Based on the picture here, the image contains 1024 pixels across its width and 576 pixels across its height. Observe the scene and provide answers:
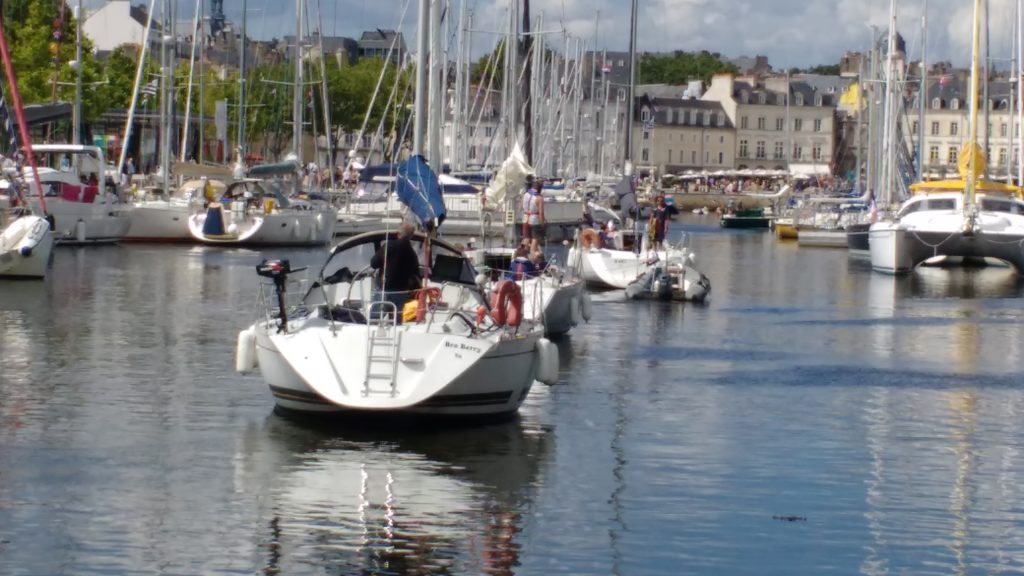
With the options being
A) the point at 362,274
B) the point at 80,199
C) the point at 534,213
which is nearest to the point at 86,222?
the point at 80,199

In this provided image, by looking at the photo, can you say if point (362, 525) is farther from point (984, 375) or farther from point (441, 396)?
point (984, 375)

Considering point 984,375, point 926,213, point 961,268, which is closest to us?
point 984,375

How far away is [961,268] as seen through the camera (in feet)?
184

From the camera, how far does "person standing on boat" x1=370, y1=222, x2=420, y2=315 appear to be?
20719 millimetres

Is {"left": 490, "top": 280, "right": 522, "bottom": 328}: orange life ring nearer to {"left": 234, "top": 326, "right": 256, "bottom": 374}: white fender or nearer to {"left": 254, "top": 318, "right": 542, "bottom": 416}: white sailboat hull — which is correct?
{"left": 254, "top": 318, "right": 542, "bottom": 416}: white sailboat hull

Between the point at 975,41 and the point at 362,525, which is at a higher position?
the point at 975,41

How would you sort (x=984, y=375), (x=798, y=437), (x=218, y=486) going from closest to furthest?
(x=218, y=486) → (x=798, y=437) → (x=984, y=375)

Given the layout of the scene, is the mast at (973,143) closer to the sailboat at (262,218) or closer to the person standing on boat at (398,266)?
the sailboat at (262,218)

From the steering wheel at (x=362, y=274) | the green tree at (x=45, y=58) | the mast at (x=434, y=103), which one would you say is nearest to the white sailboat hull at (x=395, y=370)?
the steering wheel at (x=362, y=274)

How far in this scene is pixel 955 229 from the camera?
168 feet

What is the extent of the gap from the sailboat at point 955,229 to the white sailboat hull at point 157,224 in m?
22.6

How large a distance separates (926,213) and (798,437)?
34.2 metres

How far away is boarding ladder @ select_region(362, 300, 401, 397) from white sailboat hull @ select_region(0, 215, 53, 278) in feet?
70.0

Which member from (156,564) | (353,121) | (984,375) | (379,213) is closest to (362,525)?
(156,564)
